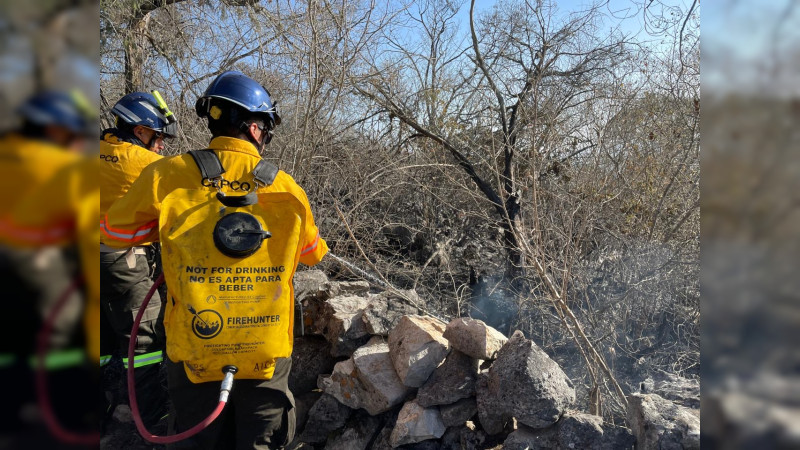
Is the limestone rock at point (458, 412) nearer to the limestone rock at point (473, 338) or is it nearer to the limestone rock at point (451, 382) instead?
the limestone rock at point (451, 382)

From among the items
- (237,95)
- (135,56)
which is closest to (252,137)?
(237,95)

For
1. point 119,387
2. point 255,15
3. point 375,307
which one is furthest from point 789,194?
point 255,15

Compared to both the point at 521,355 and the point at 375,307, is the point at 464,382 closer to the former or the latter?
the point at 521,355

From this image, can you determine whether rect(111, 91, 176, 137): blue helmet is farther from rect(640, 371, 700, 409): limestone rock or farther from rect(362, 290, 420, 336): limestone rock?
rect(640, 371, 700, 409): limestone rock

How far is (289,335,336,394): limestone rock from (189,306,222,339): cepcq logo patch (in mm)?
1976

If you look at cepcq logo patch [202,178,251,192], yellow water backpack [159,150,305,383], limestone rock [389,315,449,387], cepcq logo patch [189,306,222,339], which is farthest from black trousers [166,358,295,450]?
limestone rock [389,315,449,387]

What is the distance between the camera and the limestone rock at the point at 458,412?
130 inches

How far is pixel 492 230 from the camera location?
7.21m

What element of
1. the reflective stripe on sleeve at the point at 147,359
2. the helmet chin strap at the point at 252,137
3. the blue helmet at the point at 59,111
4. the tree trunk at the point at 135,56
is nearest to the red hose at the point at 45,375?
the blue helmet at the point at 59,111

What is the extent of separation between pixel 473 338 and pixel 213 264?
1.65 meters

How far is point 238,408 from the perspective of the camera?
2.50 meters

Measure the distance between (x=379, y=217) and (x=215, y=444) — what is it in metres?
4.36

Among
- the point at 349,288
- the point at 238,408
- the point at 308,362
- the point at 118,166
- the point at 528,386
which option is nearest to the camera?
the point at 238,408

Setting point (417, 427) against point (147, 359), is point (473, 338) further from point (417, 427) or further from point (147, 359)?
point (147, 359)
